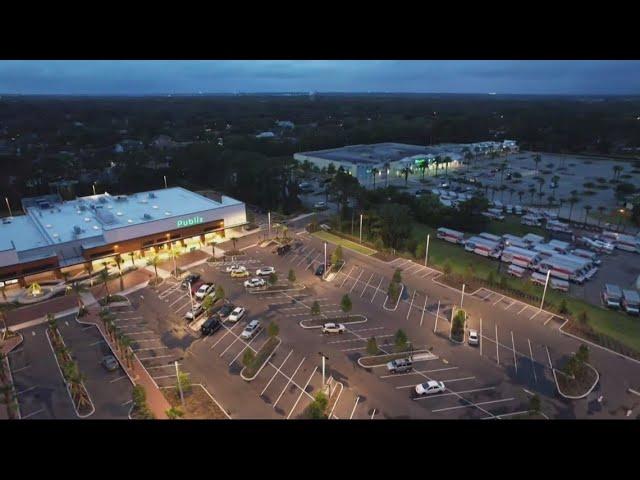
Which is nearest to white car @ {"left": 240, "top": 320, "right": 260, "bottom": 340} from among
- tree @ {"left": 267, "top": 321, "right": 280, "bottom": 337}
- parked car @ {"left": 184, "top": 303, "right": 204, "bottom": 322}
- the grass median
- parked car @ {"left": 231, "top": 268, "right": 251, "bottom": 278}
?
tree @ {"left": 267, "top": 321, "right": 280, "bottom": 337}

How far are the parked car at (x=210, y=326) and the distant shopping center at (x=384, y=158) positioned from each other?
3810 cm

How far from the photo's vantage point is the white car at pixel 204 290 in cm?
2597

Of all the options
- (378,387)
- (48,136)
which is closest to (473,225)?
(378,387)

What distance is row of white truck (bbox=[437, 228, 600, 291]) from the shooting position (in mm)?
28812

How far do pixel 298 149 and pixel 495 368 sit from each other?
61.1 m

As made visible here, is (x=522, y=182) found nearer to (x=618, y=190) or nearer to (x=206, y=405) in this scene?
(x=618, y=190)

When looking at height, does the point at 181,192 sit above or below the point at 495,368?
above

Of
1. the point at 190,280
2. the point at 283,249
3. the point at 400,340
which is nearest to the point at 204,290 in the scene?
the point at 190,280

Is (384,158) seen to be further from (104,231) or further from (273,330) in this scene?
(273,330)

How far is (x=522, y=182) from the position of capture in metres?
57.6

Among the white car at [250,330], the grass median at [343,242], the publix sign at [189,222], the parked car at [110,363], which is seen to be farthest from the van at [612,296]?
the publix sign at [189,222]

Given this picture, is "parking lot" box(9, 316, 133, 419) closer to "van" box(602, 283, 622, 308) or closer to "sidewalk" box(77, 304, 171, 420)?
"sidewalk" box(77, 304, 171, 420)

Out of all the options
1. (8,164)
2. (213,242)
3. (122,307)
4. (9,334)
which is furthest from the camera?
(8,164)

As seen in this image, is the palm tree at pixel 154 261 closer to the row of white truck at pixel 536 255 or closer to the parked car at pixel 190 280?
the parked car at pixel 190 280
